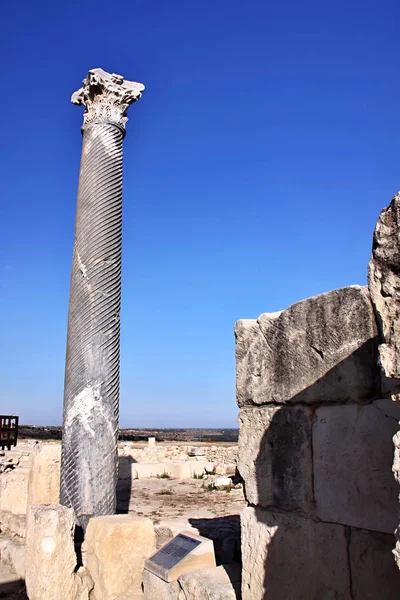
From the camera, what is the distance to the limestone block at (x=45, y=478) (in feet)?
22.2

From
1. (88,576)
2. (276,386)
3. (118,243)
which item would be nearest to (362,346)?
(276,386)

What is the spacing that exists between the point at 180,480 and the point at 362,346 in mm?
11945

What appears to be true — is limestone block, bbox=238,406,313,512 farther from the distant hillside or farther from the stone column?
the distant hillside

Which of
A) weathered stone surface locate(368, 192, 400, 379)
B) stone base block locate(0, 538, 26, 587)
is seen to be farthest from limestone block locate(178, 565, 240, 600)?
stone base block locate(0, 538, 26, 587)

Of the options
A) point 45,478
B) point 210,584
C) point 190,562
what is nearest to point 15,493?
point 45,478

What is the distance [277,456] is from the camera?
11.4 feet

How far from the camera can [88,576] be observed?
15.6 feet

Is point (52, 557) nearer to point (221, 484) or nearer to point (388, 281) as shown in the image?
point (388, 281)

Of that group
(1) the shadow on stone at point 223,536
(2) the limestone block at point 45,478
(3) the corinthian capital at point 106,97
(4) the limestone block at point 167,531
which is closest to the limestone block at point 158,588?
(1) the shadow on stone at point 223,536

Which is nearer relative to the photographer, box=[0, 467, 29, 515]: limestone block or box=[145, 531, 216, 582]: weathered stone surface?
box=[145, 531, 216, 582]: weathered stone surface

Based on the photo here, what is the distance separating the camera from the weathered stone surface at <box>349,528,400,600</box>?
8.57 ft

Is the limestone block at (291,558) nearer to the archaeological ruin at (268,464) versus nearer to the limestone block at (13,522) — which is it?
→ the archaeological ruin at (268,464)

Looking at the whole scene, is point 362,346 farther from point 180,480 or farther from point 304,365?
point 180,480

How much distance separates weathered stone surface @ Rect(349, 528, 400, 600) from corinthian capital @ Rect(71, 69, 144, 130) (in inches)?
232
